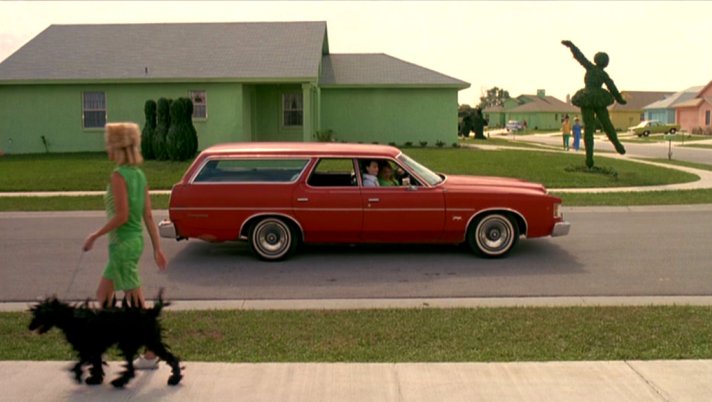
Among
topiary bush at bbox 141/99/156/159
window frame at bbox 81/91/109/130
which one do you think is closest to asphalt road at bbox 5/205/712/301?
topiary bush at bbox 141/99/156/159

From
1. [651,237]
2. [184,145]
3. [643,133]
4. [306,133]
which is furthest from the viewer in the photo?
[643,133]

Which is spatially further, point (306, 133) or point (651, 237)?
point (306, 133)

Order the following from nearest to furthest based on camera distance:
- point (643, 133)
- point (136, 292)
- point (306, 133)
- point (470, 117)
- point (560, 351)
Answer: point (136, 292)
point (560, 351)
point (306, 133)
point (470, 117)
point (643, 133)

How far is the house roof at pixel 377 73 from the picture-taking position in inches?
1223

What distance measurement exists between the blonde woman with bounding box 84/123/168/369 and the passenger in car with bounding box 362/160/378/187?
4.76 meters

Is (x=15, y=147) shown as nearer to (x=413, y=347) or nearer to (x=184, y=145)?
(x=184, y=145)

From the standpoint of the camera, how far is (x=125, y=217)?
198 inches

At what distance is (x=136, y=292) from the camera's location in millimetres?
5273

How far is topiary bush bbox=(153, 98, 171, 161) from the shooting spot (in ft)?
76.2

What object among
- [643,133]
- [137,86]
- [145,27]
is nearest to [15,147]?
[137,86]

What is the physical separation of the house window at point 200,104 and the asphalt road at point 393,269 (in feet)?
53.1

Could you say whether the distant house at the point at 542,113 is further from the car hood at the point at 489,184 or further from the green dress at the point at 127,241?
the green dress at the point at 127,241

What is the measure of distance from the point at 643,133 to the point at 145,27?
160 feet

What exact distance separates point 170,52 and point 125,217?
2642cm
